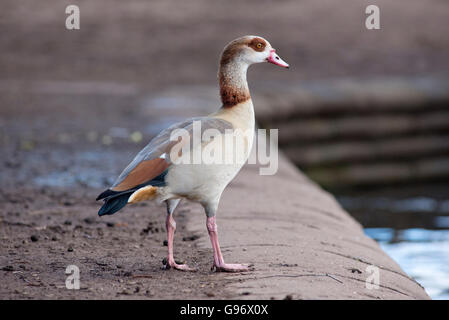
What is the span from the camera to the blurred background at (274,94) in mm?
8438

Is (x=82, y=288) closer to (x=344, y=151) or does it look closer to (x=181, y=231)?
(x=181, y=231)

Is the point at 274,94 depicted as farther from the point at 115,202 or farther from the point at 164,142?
the point at 115,202

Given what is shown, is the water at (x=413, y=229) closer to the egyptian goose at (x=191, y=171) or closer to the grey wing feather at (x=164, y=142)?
the egyptian goose at (x=191, y=171)

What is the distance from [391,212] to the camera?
1038cm

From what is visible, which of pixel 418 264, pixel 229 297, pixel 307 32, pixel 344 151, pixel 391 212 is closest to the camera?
pixel 229 297

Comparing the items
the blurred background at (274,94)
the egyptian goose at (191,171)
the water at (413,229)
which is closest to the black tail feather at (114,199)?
the egyptian goose at (191,171)

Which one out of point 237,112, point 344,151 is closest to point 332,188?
point 344,151

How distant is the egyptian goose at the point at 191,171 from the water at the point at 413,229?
263 cm

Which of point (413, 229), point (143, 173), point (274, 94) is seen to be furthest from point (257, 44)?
point (274, 94)

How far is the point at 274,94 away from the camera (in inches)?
486

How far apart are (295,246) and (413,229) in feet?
15.2

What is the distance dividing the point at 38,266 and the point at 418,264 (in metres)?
4.08

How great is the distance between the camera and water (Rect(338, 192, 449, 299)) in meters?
6.84

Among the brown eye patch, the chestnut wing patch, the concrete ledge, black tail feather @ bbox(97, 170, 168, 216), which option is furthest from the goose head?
the concrete ledge
